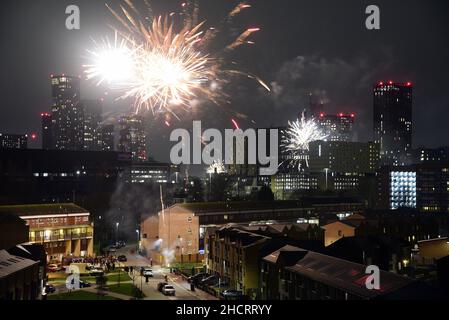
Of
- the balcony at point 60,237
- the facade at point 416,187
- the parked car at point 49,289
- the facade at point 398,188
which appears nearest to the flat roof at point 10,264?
the parked car at point 49,289

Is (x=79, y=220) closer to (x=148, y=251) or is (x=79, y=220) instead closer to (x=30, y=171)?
(x=148, y=251)

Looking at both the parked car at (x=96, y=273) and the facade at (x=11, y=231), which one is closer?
the parked car at (x=96, y=273)

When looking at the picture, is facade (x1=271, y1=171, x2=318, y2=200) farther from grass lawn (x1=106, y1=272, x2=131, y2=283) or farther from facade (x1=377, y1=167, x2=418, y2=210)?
grass lawn (x1=106, y1=272, x2=131, y2=283)

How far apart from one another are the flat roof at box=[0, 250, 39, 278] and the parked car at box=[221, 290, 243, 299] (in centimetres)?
545

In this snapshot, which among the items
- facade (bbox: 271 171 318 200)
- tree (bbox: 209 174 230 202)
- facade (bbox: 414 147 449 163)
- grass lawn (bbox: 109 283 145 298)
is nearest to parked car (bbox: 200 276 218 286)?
grass lawn (bbox: 109 283 145 298)

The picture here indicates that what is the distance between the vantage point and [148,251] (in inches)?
939

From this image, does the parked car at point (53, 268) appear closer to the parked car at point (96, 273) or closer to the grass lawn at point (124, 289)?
the parked car at point (96, 273)

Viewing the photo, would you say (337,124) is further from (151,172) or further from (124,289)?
(124,289)

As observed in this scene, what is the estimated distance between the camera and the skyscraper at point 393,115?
110 m

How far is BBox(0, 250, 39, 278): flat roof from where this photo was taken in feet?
37.0

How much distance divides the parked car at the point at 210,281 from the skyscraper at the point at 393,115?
316ft
